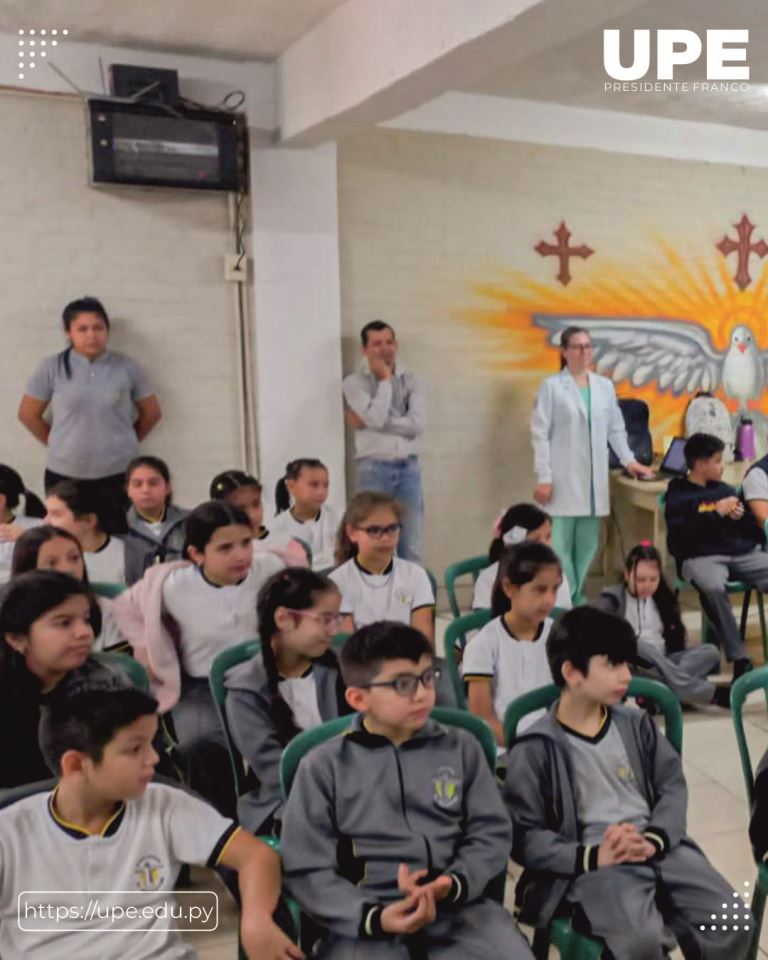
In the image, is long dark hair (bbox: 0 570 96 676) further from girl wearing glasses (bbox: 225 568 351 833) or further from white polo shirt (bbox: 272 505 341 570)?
white polo shirt (bbox: 272 505 341 570)

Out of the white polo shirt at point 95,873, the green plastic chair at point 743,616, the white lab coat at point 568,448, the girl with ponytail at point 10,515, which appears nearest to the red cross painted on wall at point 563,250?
the white lab coat at point 568,448

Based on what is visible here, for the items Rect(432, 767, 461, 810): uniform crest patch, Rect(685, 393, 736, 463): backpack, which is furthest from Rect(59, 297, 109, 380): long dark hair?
Rect(685, 393, 736, 463): backpack

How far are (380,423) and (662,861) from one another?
2.98 m

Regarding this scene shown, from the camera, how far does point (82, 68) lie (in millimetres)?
4082

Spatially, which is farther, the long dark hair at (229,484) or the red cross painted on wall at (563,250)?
the red cross painted on wall at (563,250)

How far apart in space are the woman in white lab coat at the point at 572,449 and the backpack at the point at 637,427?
70 centimetres

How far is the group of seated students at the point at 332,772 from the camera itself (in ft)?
4.63

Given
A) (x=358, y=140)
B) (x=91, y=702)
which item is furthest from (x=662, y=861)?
(x=358, y=140)

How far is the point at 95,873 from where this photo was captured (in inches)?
54.3

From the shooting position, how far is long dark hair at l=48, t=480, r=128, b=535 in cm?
310

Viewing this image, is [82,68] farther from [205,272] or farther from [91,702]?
[91,702]

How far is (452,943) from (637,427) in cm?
427

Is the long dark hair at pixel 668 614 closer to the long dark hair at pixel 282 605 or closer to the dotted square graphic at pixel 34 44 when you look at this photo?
the long dark hair at pixel 282 605

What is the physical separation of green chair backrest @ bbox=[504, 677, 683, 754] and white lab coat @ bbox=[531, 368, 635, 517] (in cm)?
270
